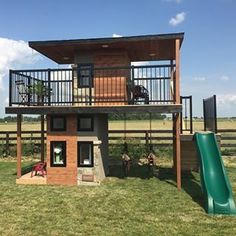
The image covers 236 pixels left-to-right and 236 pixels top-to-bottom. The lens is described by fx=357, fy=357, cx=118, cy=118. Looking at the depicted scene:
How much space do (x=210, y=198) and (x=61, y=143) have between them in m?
5.65

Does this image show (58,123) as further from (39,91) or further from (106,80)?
(106,80)

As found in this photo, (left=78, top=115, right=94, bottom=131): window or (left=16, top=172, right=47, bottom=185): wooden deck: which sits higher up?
(left=78, top=115, right=94, bottom=131): window

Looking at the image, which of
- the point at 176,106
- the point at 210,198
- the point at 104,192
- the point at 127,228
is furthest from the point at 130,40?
the point at 127,228

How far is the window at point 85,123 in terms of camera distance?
40.6 ft

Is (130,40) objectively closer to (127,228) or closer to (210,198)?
(210,198)

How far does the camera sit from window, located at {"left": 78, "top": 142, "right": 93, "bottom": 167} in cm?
1225

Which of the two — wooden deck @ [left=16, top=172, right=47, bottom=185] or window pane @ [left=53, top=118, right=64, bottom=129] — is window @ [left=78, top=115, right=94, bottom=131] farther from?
wooden deck @ [left=16, top=172, right=47, bottom=185]

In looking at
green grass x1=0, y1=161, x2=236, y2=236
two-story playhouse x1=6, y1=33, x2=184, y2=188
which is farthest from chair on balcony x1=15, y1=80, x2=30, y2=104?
green grass x1=0, y1=161, x2=236, y2=236

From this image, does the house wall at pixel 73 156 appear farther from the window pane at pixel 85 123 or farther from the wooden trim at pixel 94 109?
the wooden trim at pixel 94 109

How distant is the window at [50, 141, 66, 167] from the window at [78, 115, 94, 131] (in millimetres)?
811

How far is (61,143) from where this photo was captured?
12414mm

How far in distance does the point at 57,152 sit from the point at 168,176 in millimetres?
4428

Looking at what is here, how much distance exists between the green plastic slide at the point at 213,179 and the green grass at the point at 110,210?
1.13 feet

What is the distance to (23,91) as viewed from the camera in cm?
1272
